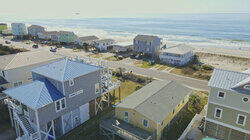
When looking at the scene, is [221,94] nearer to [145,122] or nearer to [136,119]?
[145,122]

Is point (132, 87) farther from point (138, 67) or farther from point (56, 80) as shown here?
point (56, 80)

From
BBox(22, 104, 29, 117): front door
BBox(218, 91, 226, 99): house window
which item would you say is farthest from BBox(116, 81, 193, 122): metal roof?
BBox(22, 104, 29, 117): front door

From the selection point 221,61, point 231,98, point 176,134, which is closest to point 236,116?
point 231,98

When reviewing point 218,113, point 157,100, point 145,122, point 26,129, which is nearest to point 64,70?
point 26,129

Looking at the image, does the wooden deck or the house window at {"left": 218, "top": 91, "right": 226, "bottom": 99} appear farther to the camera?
the wooden deck

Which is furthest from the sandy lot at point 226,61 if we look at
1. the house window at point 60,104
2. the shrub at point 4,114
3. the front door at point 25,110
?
the shrub at point 4,114

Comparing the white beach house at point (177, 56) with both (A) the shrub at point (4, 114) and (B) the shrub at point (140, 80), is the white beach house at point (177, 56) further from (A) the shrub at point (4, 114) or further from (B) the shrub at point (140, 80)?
(A) the shrub at point (4, 114)

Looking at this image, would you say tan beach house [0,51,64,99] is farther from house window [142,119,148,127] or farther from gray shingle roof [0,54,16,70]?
house window [142,119,148,127]
